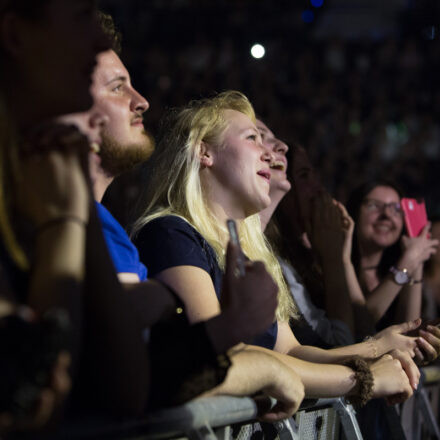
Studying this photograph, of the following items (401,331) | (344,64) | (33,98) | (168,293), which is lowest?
(401,331)

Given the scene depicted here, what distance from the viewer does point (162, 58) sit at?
7348mm

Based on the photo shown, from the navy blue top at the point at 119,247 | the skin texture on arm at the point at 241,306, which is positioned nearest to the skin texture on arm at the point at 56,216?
the skin texture on arm at the point at 241,306

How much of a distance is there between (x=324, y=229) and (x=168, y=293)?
2.00 m

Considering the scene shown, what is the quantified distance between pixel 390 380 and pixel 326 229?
1.43m

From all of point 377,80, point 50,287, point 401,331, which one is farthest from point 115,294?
point 377,80

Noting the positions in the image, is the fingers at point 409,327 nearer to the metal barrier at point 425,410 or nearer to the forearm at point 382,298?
the metal barrier at point 425,410

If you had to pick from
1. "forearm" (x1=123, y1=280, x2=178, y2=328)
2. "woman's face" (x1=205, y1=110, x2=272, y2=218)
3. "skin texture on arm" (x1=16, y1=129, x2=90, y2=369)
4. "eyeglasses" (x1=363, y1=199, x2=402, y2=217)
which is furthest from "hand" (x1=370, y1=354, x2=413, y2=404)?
"eyeglasses" (x1=363, y1=199, x2=402, y2=217)

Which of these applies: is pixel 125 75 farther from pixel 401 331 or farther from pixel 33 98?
pixel 401 331

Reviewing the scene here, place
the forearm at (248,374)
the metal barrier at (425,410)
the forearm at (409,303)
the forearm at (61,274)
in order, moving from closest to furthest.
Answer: the forearm at (61,274) < the forearm at (248,374) < the metal barrier at (425,410) < the forearm at (409,303)

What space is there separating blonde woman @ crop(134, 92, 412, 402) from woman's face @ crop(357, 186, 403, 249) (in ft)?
3.80

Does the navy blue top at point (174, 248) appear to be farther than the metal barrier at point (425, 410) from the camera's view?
No

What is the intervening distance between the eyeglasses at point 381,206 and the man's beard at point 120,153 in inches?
82.1

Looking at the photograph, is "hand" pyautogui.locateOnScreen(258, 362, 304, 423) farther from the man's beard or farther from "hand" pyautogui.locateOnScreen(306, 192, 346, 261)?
"hand" pyautogui.locateOnScreen(306, 192, 346, 261)

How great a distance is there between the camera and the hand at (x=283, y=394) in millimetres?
1691
